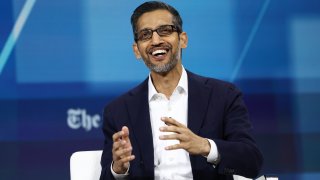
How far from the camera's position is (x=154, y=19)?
2.46 metres

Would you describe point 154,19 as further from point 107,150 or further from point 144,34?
point 107,150

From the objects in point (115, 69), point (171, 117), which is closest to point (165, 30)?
point (171, 117)

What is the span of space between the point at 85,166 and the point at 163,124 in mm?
356

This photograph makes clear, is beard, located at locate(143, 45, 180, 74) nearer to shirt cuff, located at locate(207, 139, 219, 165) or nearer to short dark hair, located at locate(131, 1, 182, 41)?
short dark hair, located at locate(131, 1, 182, 41)

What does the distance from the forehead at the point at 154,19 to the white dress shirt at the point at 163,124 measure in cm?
24

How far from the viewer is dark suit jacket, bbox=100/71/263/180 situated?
2248mm

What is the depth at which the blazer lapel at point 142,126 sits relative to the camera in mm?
2365

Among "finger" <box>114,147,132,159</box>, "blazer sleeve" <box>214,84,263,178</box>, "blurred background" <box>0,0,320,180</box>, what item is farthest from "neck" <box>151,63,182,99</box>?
"blurred background" <box>0,0,320,180</box>

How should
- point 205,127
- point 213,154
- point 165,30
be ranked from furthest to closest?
point 165,30 < point 205,127 < point 213,154

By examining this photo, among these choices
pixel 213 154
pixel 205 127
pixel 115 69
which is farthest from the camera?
pixel 115 69

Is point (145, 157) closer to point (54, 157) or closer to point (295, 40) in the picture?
point (54, 157)

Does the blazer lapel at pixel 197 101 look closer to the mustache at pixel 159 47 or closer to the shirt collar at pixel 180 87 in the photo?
the shirt collar at pixel 180 87

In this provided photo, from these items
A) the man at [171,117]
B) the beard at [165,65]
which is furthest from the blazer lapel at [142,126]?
the beard at [165,65]

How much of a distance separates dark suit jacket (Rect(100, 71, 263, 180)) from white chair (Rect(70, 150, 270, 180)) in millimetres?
87
